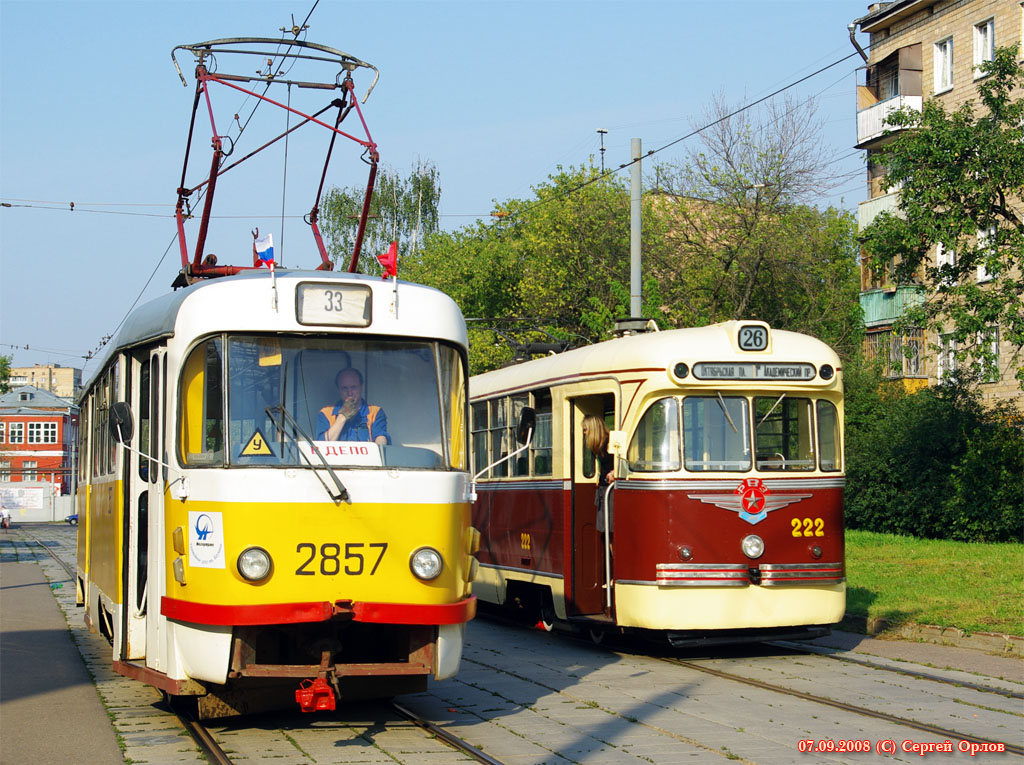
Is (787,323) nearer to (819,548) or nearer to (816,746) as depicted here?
(819,548)

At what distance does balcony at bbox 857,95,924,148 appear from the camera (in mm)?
36875

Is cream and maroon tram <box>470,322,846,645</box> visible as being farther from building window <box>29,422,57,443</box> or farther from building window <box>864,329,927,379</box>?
building window <box>29,422,57,443</box>

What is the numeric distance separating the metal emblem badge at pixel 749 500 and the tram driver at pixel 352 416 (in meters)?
4.34

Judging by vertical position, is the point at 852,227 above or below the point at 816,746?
above

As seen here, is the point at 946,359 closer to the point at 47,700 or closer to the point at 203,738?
the point at 47,700

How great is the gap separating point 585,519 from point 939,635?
149 inches

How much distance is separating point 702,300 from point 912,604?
23692 mm

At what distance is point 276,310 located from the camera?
8.20 m

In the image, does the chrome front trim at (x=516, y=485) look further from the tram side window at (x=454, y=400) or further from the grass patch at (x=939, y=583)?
the tram side window at (x=454, y=400)

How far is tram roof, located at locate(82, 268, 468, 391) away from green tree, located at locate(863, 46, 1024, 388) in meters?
13.9

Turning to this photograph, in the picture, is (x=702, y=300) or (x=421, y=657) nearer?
(x=421, y=657)

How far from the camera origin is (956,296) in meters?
22.0

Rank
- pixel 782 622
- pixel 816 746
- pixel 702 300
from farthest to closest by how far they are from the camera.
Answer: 1. pixel 702 300
2. pixel 782 622
3. pixel 816 746

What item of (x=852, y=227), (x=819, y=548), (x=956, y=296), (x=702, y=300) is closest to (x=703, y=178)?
(x=702, y=300)
